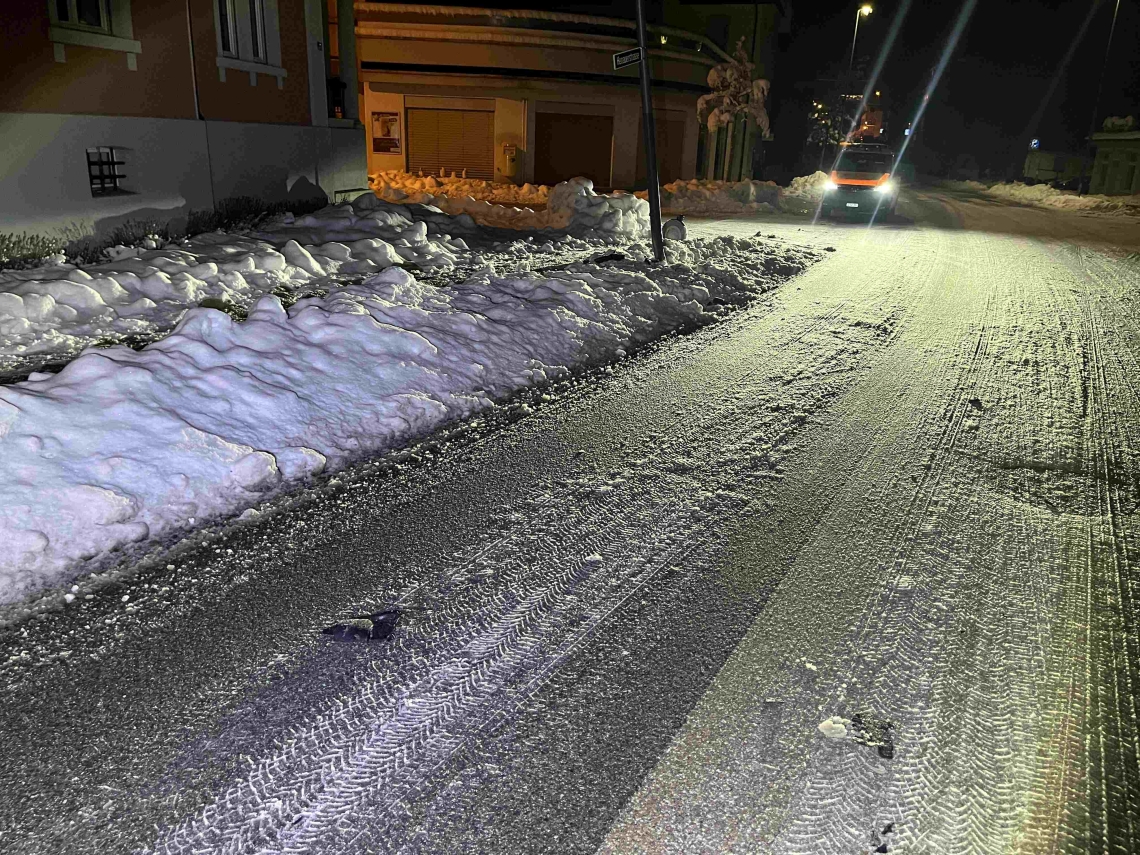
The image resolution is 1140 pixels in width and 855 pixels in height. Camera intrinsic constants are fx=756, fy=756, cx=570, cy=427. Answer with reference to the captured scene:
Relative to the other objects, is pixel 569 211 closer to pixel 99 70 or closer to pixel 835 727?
pixel 99 70

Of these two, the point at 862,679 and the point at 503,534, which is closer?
the point at 862,679

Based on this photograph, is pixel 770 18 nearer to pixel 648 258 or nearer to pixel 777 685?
pixel 648 258

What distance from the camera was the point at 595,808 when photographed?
7.03 feet

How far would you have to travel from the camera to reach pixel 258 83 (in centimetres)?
1325

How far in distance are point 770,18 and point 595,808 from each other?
153ft

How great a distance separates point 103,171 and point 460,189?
13545mm

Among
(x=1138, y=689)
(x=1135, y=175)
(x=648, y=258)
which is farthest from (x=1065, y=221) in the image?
(x=1138, y=689)

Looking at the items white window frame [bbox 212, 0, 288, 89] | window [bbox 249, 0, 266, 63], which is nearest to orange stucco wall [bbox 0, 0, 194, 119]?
white window frame [bbox 212, 0, 288, 89]

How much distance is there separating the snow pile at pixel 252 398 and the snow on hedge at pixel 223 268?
1.88m

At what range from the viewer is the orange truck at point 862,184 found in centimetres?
2066

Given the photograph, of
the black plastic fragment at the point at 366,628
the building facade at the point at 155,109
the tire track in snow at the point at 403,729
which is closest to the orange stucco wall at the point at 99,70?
the building facade at the point at 155,109

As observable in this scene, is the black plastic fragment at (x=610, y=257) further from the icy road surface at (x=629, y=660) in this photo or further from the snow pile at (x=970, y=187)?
the snow pile at (x=970, y=187)

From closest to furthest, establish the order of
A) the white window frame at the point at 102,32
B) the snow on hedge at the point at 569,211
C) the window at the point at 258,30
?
the white window frame at the point at 102,32 → the window at the point at 258,30 → the snow on hedge at the point at 569,211

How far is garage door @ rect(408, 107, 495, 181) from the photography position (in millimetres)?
26969
